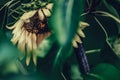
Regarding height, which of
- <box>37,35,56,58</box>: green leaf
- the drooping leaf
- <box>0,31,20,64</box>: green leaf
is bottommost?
<box>37,35,56,58</box>: green leaf

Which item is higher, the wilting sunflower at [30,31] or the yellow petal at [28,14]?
the yellow petal at [28,14]

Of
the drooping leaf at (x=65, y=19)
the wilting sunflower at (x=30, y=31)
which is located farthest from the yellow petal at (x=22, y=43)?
the drooping leaf at (x=65, y=19)

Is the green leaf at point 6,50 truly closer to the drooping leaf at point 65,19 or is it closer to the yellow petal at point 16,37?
the yellow petal at point 16,37

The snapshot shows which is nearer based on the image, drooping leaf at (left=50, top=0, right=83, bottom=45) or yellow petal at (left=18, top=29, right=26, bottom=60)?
drooping leaf at (left=50, top=0, right=83, bottom=45)

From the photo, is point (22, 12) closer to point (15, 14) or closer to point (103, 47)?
point (15, 14)

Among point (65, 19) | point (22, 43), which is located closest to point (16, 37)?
point (22, 43)

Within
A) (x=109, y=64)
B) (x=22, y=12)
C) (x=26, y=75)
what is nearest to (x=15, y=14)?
(x=22, y=12)

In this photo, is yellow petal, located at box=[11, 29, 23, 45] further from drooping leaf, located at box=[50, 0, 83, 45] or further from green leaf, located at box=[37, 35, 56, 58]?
drooping leaf, located at box=[50, 0, 83, 45]

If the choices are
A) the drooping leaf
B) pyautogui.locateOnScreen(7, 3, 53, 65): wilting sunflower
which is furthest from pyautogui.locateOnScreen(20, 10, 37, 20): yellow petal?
the drooping leaf

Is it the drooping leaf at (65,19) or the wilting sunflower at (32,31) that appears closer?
the drooping leaf at (65,19)

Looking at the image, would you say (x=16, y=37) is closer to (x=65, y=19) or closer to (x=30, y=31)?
(x=30, y=31)
